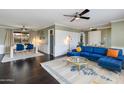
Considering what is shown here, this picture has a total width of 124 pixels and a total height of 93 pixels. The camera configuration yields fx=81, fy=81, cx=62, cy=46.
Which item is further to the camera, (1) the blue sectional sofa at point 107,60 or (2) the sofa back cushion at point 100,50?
(2) the sofa back cushion at point 100,50

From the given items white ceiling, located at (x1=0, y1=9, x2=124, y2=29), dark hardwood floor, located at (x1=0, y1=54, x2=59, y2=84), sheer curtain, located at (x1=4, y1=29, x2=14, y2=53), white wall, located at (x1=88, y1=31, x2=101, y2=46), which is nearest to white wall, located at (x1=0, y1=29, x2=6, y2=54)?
sheer curtain, located at (x1=4, y1=29, x2=14, y2=53)

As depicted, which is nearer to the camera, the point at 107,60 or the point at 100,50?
the point at 107,60

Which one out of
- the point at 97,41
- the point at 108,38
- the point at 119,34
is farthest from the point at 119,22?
the point at 97,41

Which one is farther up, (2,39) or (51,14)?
(51,14)

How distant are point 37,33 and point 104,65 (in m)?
7.56

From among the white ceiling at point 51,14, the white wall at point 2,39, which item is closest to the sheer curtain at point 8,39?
the white wall at point 2,39

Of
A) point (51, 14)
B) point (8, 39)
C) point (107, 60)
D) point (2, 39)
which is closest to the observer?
point (107, 60)

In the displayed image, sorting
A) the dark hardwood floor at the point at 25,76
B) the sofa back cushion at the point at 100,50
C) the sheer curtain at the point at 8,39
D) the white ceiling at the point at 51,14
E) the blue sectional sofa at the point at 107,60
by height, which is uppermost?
the white ceiling at the point at 51,14

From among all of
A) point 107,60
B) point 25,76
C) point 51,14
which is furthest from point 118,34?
point 25,76

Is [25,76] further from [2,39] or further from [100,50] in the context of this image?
[2,39]

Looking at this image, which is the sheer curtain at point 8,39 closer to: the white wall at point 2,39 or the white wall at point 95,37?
the white wall at point 2,39

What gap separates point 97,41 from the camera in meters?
7.75

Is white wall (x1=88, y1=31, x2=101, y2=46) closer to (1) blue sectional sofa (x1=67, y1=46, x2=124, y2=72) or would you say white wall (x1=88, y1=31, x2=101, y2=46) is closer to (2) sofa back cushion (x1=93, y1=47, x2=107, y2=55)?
(1) blue sectional sofa (x1=67, y1=46, x2=124, y2=72)

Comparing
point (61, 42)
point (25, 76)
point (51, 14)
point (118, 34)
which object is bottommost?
point (25, 76)
